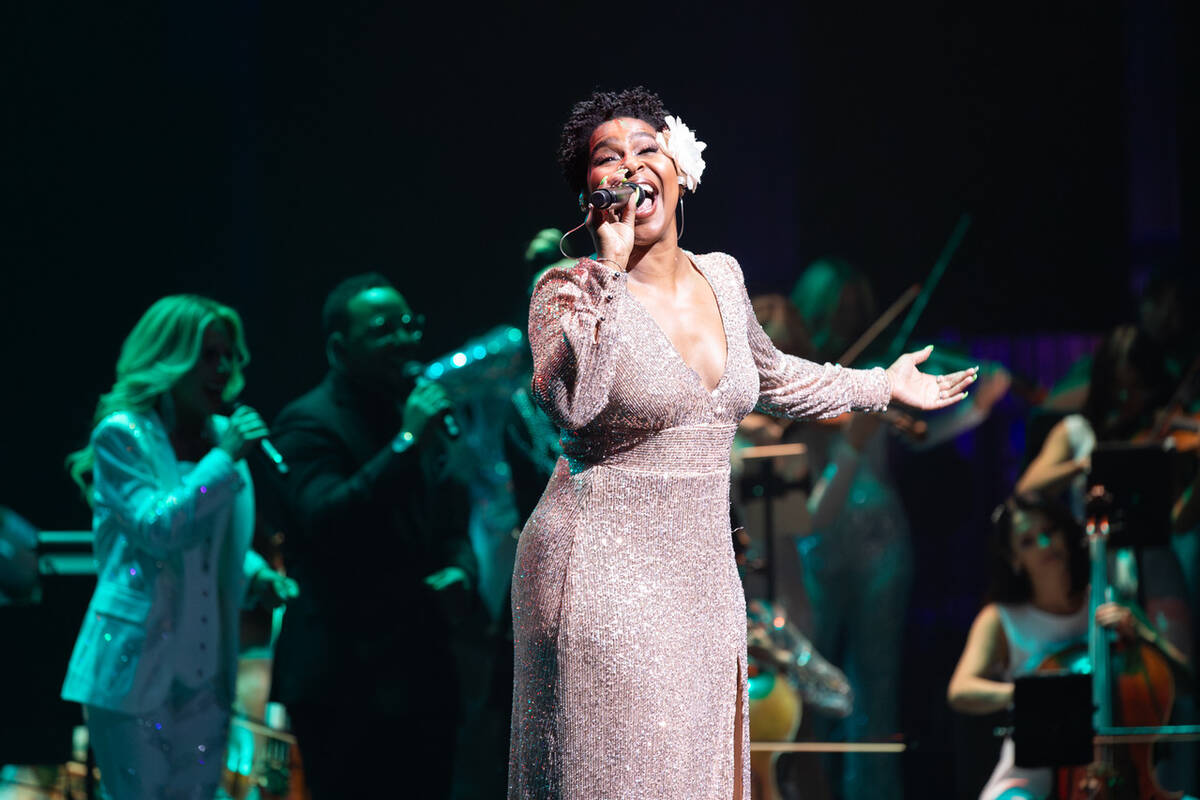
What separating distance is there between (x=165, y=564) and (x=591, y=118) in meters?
1.68

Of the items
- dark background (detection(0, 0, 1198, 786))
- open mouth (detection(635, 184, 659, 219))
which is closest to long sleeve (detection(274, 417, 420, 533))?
dark background (detection(0, 0, 1198, 786))

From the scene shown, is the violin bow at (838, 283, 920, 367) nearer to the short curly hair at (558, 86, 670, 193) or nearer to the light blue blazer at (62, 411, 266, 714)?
the light blue blazer at (62, 411, 266, 714)

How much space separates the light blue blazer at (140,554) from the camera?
325 cm

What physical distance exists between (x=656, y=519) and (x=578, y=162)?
66 centimetres

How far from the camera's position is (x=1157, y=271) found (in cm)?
512

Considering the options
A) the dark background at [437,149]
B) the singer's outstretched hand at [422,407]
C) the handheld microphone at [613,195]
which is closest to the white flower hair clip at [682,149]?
the handheld microphone at [613,195]

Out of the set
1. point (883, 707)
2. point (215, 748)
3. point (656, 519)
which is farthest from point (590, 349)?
point (883, 707)

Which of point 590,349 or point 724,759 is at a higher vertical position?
point 590,349

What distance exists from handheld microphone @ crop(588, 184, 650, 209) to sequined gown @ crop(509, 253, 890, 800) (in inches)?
4.1

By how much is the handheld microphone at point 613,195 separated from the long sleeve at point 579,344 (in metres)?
0.10

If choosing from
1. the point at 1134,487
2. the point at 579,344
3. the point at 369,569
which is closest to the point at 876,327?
the point at 1134,487

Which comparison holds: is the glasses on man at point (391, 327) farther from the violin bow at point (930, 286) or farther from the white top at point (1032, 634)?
the white top at point (1032, 634)

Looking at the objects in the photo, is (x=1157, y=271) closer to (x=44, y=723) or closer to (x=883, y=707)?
(x=883, y=707)

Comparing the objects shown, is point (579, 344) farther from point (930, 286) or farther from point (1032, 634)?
point (930, 286)
